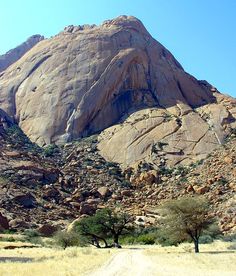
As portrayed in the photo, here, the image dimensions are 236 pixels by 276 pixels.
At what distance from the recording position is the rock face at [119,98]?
96.5 m

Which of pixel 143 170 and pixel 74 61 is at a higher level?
pixel 74 61

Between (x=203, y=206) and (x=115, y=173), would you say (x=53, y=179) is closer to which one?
(x=115, y=173)

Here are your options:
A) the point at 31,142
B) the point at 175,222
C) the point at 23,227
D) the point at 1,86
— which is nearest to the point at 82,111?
the point at 31,142

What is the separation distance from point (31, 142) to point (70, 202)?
27.4 metres

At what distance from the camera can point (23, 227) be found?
228 feet

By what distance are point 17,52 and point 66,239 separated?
371ft

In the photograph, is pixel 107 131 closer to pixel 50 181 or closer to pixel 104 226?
pixel 50 181

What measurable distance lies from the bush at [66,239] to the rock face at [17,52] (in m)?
106

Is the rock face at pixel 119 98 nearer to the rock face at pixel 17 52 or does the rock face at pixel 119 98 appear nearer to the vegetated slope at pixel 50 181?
the vegetated slope at pixel 50 181

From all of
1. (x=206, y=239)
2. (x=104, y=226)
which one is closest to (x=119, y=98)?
(x=206, y=239)

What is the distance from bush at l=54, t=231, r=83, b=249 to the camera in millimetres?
53375

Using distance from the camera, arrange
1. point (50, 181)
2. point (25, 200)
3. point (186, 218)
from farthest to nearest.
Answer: point (50, 181)
point (25, 200)
point (186, 218)

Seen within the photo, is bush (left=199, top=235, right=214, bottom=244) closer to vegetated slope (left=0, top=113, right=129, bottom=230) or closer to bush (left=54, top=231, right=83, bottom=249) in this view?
bush (left=54, top=231, right=83, bottom=249)

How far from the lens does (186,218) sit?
1725 inches
